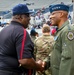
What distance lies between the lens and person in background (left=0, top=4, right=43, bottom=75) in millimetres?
3027

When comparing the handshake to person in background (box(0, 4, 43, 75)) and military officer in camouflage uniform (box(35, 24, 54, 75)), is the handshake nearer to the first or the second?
person in background (box(0, 4, 43, 75))

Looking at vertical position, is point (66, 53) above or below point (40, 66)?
above

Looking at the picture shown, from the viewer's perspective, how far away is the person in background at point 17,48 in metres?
3.03

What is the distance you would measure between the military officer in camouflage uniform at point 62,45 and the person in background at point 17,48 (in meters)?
0.30

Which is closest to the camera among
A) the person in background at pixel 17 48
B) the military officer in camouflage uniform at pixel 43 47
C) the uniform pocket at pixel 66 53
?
the uniform pocket at pixel 66 53

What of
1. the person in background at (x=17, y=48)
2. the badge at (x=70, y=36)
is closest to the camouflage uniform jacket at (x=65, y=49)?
the badge at (x=70, y=36)

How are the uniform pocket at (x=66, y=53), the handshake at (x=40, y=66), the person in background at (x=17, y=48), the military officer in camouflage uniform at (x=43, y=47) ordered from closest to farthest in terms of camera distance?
the uniform pocket at (x=66, y=53) < the person in background at (x=17, y=48) < the handshake at (x=40, y=66) < the military officer in camouflage uniform at (x=43, y=47)

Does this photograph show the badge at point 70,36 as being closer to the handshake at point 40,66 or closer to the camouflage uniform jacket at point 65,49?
the camouflage uniform jacket at point 65,49

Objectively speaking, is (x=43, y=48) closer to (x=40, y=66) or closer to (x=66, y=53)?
(x=40, y=66)

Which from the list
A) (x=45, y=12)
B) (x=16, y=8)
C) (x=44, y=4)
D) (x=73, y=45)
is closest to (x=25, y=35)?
(x=16, y=8)

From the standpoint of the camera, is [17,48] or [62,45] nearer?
[62,45]

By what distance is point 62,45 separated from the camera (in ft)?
9.39

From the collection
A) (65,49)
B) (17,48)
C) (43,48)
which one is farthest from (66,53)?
(43,48)

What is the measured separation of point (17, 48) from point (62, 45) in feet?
1.71
